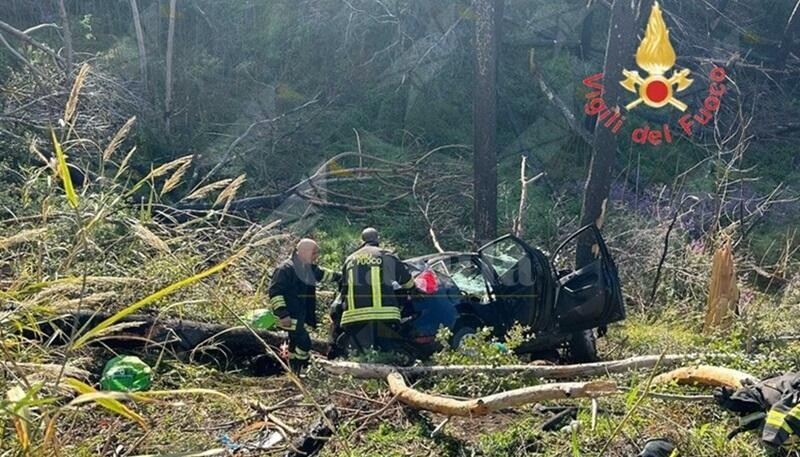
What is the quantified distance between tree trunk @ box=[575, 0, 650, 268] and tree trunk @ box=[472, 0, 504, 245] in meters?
1.34

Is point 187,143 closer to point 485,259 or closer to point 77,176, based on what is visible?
point 77,176

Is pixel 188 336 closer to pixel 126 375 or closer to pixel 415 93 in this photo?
pixel 126 375

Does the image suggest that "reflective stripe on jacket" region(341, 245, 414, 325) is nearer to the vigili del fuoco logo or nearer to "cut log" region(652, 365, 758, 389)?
"cut log" region(652, 365, 758, 389)

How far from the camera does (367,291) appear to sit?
5602 millimetres

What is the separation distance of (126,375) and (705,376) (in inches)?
142

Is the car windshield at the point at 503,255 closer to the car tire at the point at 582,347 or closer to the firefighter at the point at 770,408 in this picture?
the car tire at the point at 582,347

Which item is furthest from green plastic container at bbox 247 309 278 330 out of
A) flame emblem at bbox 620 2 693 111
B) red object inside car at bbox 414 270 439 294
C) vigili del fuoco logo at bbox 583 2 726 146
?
flame emblem at bbox 620 2 693 111

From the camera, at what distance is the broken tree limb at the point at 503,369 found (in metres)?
4.84

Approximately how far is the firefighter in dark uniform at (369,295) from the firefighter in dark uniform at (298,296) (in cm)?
40

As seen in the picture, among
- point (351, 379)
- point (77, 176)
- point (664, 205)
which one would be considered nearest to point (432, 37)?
point (664, 205)

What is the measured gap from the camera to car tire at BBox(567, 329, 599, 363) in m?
6.14

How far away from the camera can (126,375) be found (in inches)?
187

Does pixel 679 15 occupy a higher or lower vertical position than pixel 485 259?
higher

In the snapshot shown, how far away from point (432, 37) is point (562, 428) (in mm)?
10830
